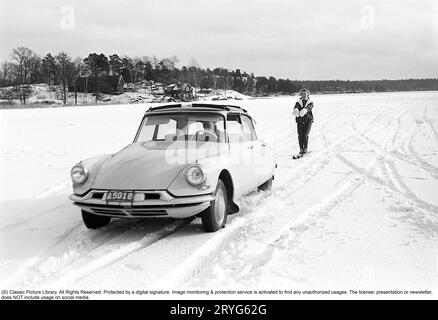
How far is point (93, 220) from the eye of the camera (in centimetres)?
551

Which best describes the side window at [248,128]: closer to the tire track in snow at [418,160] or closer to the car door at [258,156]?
the car door at [258,156]

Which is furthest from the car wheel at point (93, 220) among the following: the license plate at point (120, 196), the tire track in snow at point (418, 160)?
the tire track in snow at point (418, 160)

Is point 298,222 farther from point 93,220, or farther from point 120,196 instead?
point 93,220

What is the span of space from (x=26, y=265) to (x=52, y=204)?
284cm

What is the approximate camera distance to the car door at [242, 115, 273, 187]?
7102mm

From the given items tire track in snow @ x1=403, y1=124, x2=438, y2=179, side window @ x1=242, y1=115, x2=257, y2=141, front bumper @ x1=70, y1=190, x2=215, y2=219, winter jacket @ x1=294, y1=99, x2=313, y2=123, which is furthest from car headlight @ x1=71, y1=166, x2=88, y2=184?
winter jacket @ x1=294, y1=99, x2=313, y2=123

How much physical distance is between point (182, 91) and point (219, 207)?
8190cm

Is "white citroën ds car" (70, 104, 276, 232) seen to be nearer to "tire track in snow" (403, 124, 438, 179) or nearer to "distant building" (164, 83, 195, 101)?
"tire track in snow" (403, 124, 438, 179)

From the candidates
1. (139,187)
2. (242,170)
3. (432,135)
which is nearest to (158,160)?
(139,187)

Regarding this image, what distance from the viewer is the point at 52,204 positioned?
7043mm

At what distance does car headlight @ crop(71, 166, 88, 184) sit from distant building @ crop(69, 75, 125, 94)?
97.8m

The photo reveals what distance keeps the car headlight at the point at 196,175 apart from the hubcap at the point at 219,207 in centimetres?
39

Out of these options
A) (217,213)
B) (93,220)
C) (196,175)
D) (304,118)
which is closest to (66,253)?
(93,220)

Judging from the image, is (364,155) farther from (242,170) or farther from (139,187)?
(139,187)
